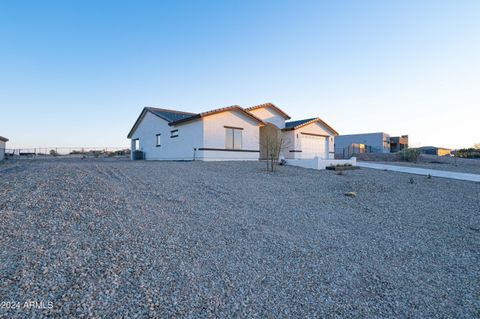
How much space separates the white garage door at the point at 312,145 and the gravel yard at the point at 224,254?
1402 cm

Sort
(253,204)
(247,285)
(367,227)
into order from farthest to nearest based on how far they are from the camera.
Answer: (253,204)
(367,227)
(247,285)

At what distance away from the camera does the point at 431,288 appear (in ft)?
10.2

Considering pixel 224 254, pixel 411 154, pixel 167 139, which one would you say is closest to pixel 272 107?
pixel 167 139

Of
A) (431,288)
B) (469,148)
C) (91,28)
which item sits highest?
(91,28)

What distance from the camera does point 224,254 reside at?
3646 millimetres

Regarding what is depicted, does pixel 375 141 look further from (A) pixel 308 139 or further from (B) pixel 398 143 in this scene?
(A) pixel 308 139

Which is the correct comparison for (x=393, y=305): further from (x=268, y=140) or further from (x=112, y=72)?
(x=112, y=72)

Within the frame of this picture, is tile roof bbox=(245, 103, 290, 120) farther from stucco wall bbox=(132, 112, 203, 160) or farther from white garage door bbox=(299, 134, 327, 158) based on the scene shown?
stucco wall bbox=(132, 112, 203, 160)

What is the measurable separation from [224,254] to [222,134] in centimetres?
1335

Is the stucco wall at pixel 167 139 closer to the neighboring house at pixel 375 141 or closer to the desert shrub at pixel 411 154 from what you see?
the desert shrub at pixel 411 154

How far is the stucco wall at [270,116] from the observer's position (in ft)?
67.8

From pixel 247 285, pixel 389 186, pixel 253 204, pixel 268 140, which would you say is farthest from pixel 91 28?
pixel 389 186

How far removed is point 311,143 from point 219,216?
17.8 meters

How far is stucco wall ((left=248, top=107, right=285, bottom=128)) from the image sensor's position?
20.7m
